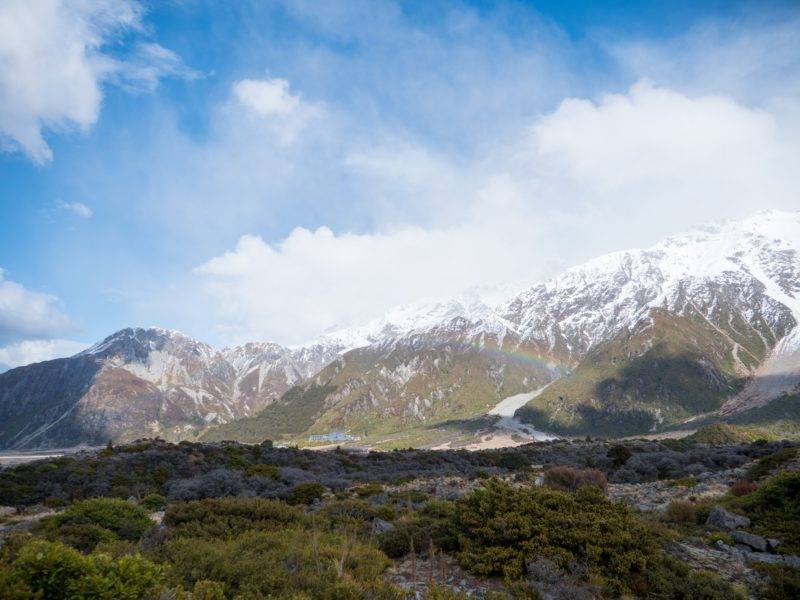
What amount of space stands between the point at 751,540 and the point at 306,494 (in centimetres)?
1736

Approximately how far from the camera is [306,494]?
70.4ft

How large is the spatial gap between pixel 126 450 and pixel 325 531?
110ft

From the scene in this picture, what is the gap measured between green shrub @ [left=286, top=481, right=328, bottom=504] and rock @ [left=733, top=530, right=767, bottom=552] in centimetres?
1633

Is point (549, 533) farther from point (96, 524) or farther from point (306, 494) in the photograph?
point (306, 494)

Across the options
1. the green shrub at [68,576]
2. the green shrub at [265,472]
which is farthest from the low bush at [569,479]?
the green shrub at [68,576]

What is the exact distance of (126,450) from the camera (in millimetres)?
37625

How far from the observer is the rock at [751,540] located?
11231 mm

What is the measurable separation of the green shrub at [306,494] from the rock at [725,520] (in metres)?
15.8

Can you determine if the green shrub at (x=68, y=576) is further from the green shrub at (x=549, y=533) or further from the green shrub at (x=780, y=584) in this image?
the green shrub at (x=780, y=584)

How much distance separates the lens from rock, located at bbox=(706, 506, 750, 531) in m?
13.0

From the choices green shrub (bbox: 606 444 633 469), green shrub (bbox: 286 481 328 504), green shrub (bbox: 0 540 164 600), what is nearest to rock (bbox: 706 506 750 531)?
green shrub (bbox: 0 540 164 600)

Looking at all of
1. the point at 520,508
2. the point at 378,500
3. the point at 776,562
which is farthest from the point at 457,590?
the point at 378,500

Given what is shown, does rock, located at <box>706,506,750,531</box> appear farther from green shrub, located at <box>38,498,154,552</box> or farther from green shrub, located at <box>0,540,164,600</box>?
green shrub, located at <box>38,498,154,552</box>

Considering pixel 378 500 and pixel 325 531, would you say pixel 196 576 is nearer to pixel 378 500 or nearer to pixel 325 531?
pixel 325 531
